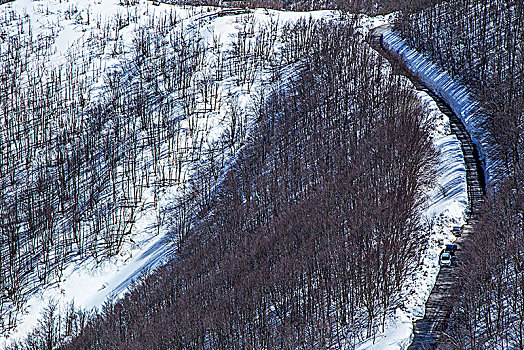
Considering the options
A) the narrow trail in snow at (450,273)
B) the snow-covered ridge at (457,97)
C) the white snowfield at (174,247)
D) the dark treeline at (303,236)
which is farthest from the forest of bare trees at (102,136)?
the narrow trail in snow at (450,273)

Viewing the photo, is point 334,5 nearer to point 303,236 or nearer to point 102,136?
point 102,136

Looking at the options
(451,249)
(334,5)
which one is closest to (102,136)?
(451,249)

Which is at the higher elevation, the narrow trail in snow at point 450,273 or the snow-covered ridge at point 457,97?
the snow-covered ridge at point 457,97

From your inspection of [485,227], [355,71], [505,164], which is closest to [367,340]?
[485,227]

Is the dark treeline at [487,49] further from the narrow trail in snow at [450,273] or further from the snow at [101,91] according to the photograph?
the snow at [101,91]

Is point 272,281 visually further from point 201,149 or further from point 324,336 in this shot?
point 201,149

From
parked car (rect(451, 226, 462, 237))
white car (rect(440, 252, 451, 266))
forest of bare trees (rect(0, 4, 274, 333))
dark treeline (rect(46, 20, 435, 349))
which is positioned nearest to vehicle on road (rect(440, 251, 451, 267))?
white car (rect(440, 252, 451, 266))

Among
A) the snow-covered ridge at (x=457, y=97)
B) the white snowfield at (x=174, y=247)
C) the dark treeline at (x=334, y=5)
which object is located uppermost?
the dark treeline at (x=334, y=5)
